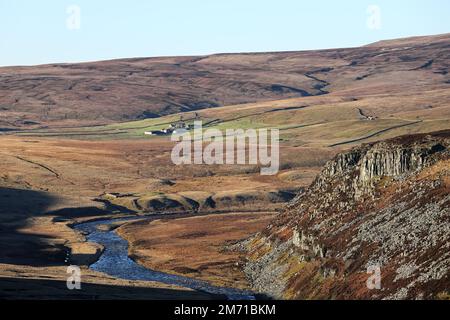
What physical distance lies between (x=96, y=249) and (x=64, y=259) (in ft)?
27.2

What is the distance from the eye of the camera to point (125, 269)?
113m

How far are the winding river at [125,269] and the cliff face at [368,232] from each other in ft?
16.2

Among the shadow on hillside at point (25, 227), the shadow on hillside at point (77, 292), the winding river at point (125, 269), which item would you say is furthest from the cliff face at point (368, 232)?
the shadow on hillside at point (25, 227)

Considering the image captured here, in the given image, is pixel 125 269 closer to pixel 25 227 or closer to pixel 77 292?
pixel 77 292

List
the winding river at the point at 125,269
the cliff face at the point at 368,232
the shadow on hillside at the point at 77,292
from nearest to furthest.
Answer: the cliff face at the point at 368,232, the shadow on hillside at the point at 77,292, the winding river at the point at 125,269

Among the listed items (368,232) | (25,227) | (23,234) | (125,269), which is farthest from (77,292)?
(25,227)

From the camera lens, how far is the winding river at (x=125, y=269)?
9725 centimetres

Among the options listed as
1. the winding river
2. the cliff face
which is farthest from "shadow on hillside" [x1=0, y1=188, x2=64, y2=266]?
the cliff face

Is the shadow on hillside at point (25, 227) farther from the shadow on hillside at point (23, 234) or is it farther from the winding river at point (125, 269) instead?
the winding river at point (125, 269)

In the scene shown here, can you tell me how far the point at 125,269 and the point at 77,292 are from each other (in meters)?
25.2

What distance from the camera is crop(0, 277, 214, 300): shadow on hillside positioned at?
83.3 metres

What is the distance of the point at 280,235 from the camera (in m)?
116

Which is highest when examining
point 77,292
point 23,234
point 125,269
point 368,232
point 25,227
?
point 368,232
